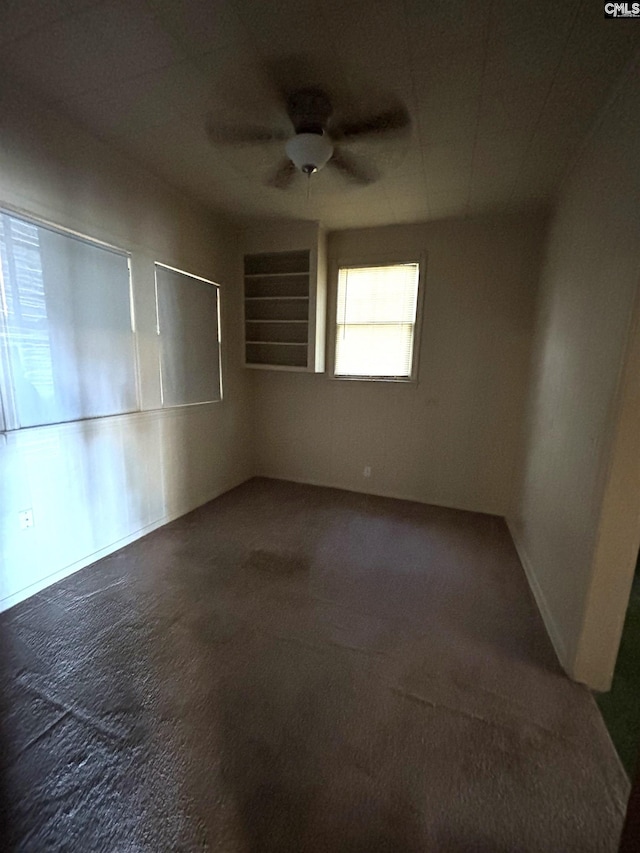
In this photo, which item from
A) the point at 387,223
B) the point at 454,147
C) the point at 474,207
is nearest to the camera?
the point at 454,147

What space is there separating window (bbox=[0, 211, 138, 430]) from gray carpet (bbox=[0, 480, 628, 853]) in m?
1.14

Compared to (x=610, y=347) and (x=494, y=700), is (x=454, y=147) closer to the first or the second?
(x=610, y=347)

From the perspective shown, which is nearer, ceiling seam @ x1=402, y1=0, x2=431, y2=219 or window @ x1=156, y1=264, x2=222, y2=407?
ceiling seam @ x1=402, y1=0, x2=431, y2=219

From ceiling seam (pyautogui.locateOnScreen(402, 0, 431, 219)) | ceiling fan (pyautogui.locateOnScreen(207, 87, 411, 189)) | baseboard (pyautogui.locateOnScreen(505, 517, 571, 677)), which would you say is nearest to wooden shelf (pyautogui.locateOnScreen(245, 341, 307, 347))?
ceiling seam (pyautogui.locateOnScreen(402, 0, 431, 219))

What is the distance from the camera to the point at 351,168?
6.68 ft

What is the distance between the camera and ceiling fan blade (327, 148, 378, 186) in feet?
6.41

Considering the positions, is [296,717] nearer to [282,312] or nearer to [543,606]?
[543,606]

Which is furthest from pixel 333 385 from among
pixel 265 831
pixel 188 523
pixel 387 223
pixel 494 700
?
pixel 265 831

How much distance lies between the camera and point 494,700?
1484mm

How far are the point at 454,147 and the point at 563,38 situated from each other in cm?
76

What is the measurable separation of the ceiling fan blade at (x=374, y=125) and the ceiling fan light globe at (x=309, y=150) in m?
0.11

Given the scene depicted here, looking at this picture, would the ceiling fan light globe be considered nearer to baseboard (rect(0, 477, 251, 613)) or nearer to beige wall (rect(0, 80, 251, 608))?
beige wall (rect(0, 80, 251, 608))

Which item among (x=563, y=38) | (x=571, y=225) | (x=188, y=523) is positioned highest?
(x=563, y=38)

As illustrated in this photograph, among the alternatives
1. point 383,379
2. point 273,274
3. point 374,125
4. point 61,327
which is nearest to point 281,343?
point 273,274
